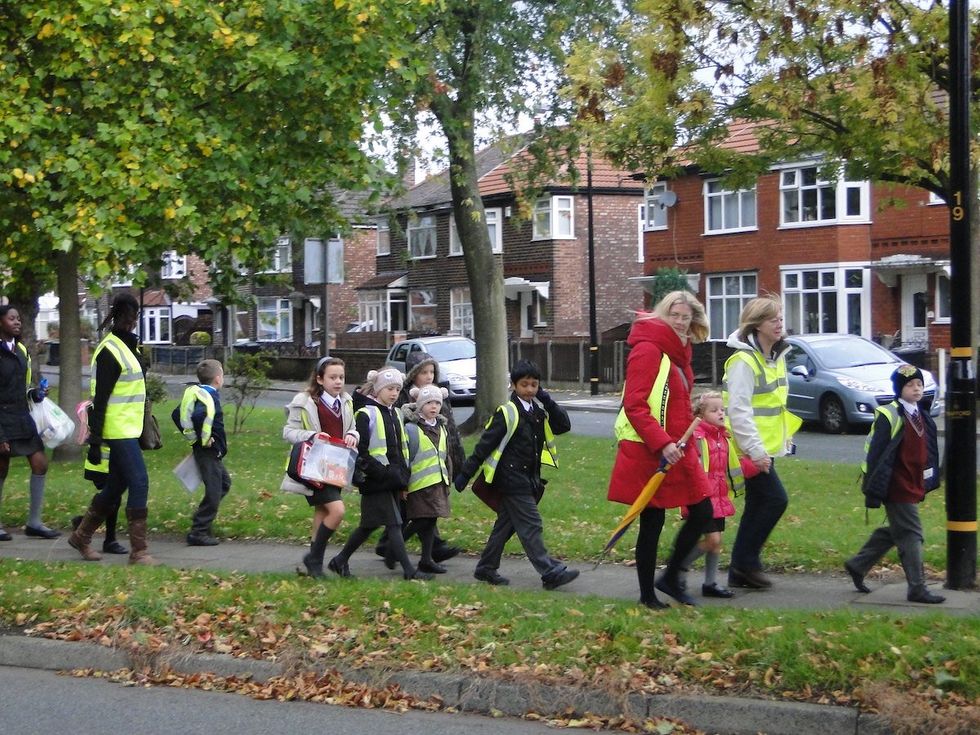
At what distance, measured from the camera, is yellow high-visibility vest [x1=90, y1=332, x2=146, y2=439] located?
31.3ft

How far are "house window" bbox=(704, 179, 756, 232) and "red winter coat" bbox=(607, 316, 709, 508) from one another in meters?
30.8

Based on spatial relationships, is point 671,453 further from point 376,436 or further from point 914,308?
point 914,308

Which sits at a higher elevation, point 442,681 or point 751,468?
point 751,468

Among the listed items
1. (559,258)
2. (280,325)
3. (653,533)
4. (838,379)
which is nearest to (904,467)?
(653,533)

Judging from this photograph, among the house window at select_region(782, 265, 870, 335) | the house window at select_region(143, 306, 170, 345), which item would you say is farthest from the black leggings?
the house window at select_region(143, 306, 170, 345)

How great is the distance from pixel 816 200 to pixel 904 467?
95.4ft

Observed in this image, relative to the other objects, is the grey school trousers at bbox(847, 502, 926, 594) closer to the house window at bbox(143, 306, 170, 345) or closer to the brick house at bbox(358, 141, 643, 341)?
the brick house at bbox(358, 141, 643, 341)

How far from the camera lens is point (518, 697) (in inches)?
255

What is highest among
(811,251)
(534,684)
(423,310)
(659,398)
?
(811,251)

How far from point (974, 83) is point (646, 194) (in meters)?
28.6

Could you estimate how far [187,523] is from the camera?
12.0m

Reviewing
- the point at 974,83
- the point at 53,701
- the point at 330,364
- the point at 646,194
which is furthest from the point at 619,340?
the point at 53,701

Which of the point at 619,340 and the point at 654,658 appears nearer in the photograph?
the point at 654,658

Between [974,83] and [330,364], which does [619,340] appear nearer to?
[974,83]
